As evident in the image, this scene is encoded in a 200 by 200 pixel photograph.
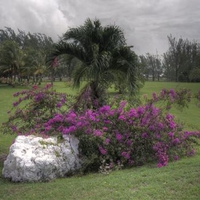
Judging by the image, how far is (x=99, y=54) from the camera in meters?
8.44

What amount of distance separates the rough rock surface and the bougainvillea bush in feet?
1.23

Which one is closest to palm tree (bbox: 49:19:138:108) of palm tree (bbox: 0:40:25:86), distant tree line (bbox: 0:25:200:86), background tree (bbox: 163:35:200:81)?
distant tree line (bbox: 0:25:200:86)

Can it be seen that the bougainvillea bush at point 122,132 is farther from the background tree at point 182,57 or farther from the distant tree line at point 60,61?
the background tree at point 182,57

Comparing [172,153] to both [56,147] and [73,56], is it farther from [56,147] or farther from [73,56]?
[73,56]

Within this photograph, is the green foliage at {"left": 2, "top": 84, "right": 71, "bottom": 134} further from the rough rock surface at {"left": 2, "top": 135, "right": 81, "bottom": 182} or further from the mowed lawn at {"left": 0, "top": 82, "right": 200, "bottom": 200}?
the mowed lawn at {"left": 0, "top": 82, "right": 200, "bottom": 200}

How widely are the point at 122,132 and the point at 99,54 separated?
292 centimetres

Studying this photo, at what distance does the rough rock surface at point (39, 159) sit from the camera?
518 centimetres

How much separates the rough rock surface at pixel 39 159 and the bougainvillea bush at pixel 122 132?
375 millimetres

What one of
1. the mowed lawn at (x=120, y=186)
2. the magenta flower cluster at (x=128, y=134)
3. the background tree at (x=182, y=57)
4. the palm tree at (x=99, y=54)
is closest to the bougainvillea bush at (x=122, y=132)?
the magenta flower cluster at (x=128, y=134)

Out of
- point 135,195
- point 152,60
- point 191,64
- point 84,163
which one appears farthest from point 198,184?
point 152,60

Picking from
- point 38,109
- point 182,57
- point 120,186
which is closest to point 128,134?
point 120,186

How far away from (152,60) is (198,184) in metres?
79.5

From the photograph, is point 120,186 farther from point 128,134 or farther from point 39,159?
point 128,134

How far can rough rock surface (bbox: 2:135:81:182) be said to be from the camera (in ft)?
17.0
